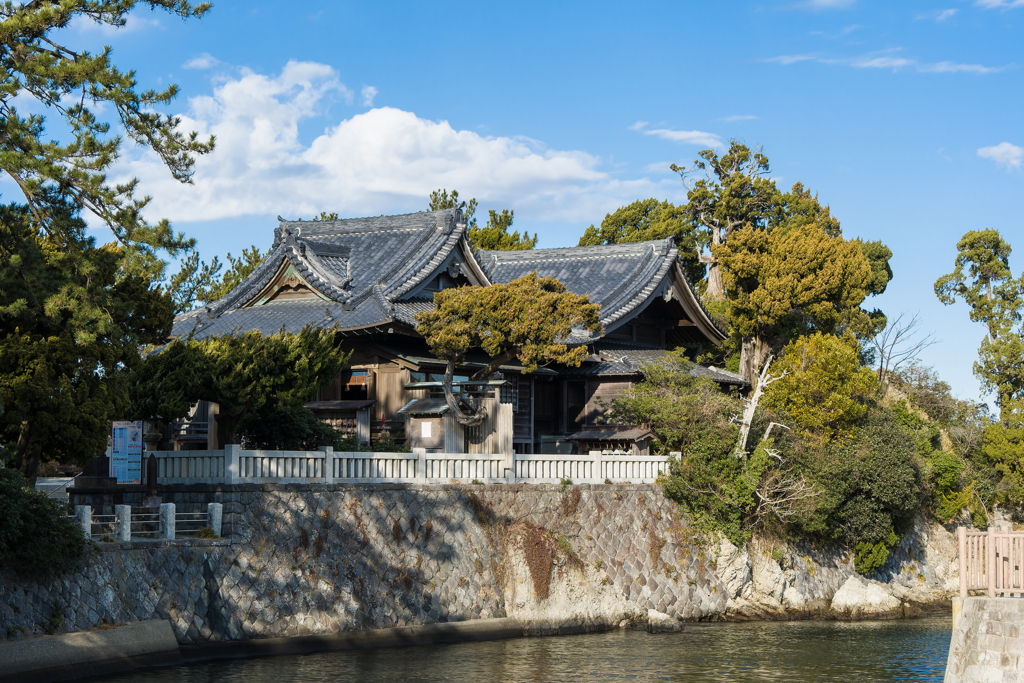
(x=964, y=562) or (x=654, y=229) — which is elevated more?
(x=654, y=229)

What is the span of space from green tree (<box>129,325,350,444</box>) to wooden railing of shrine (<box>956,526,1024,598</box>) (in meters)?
14.7

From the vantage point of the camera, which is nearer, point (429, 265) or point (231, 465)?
point (231, 465)

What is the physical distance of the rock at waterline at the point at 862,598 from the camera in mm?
30641

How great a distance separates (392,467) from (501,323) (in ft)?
15.3

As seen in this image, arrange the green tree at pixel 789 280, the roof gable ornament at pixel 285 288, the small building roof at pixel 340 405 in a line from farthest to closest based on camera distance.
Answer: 1. the green tree at pixel 789 280
2. the roof gable ornament at pixel 285 288
3. the small building roof at pixel 340 405

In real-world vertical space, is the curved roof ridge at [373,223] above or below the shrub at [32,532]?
above

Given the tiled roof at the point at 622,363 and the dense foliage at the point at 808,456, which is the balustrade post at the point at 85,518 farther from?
the tiled roof at the point at 622,363

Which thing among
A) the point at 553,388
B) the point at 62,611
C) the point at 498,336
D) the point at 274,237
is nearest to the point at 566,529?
the point at 498,336

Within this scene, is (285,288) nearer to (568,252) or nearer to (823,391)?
(568,252)

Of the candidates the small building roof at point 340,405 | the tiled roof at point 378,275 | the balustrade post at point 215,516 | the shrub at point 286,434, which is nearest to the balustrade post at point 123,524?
the balustrade post at point 215,516

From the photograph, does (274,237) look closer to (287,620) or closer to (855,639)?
(287,620)

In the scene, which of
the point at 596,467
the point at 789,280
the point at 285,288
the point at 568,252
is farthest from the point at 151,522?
the point at 789,280

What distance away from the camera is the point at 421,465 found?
25.9m

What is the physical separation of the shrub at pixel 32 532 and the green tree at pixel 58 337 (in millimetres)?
1491
